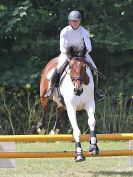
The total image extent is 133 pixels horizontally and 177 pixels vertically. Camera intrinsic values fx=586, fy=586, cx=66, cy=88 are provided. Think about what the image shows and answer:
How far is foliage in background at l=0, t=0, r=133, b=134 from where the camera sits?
57.2ft

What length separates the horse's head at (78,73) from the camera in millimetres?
9125

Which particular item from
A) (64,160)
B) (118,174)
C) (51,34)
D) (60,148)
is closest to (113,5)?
(51,34)

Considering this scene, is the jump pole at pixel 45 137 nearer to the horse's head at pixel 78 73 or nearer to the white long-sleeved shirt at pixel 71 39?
the horse's head at pixel 78 73

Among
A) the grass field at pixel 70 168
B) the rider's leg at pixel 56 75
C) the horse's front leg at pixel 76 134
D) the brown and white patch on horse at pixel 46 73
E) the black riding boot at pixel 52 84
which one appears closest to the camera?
the horse's front leg at pixel 76 134

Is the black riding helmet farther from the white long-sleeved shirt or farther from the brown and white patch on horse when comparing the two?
the brown and white patch on horse

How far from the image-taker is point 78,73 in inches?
361

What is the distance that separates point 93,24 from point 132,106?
282 cm

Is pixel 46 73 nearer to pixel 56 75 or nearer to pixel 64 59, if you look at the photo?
pixel 56 75

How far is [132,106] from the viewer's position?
718 inches

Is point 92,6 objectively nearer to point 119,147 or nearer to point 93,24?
point 93,24

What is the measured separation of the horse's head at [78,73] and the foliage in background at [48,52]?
26.0 ft

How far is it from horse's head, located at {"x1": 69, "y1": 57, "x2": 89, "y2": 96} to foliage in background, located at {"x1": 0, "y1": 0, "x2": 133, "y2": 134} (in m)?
7.92

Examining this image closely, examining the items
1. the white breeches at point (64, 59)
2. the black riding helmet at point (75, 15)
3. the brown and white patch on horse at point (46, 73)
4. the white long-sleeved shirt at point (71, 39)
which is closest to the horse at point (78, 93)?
the white breeches at point (64, 59)

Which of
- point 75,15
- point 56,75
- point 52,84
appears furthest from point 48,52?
point 75,15
